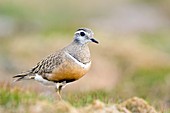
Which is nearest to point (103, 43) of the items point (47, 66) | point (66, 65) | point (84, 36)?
point (84, 36)

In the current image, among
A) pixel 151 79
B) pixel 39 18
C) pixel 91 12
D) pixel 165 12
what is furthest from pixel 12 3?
pixel 151 79

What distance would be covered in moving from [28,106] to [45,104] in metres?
0.25

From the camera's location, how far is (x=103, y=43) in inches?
1057

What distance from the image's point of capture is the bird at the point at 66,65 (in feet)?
42.1

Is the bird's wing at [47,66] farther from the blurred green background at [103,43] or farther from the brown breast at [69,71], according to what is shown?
the blurred green background at [103,43]

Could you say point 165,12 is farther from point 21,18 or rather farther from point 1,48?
point 1,48

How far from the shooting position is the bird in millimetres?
12820

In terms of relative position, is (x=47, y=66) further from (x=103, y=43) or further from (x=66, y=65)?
(x=103, y=43)

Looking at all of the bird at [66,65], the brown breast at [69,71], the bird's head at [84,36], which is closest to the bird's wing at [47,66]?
the bird at [66,65]

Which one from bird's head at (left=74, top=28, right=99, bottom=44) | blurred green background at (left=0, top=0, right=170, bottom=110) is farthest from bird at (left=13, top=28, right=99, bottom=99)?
blurred green background at (left=0, top=0, right=170, bottom=110)

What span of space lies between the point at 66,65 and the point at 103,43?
14051 millimetres

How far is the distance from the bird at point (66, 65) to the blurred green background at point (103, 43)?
29 cm

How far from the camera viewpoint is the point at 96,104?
1103cm

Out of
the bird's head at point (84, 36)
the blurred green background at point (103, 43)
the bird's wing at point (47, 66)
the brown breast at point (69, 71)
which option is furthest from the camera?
the blurred green background at point (103, 43)
